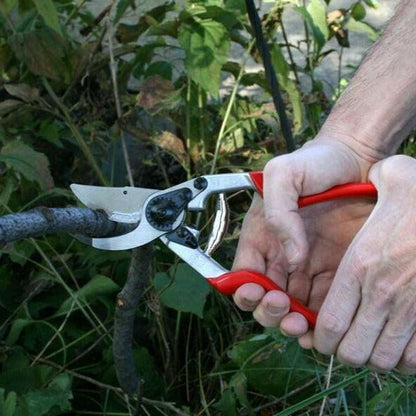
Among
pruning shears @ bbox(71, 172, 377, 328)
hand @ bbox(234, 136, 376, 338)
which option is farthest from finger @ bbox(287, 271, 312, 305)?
pruning shears @ bbox(71, 172, 377, 328)

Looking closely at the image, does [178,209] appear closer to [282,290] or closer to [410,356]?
[282,290]

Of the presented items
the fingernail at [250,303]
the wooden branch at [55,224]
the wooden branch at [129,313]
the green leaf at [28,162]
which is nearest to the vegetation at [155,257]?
the green leaf at [28,162]

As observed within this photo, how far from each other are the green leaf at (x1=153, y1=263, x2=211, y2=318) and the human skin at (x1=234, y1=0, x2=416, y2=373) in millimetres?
295

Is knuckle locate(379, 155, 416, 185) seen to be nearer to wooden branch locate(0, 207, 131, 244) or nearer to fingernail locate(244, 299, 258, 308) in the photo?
fingernail locate(244, 299, 258, 308)

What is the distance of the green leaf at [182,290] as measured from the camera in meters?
1.79

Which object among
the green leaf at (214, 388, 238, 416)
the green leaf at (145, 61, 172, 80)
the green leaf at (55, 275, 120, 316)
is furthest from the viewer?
the green leaf at (145, 61, 172, 80)

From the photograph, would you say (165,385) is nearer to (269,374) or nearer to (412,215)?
(269,374)

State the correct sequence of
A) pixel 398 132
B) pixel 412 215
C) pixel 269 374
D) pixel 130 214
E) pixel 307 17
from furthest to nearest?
pixel 307 17 < pixel 269 374 < pixel 398 132 < pixel 130 214 < pixel 412 215

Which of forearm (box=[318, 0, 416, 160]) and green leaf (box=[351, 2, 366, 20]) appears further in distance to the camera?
green leaf (box=[351, 2, 366, 20])

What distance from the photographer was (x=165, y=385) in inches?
76.9

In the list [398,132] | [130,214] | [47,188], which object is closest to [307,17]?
[398,132]

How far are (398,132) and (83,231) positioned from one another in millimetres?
604

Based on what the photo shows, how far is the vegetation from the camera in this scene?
5.90 feet

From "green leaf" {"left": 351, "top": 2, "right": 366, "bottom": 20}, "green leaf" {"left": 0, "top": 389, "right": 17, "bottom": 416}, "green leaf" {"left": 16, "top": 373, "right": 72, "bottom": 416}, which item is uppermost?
"green leaf" {"left": 351, "top": 2, "right": 366, "bottom": 20}
